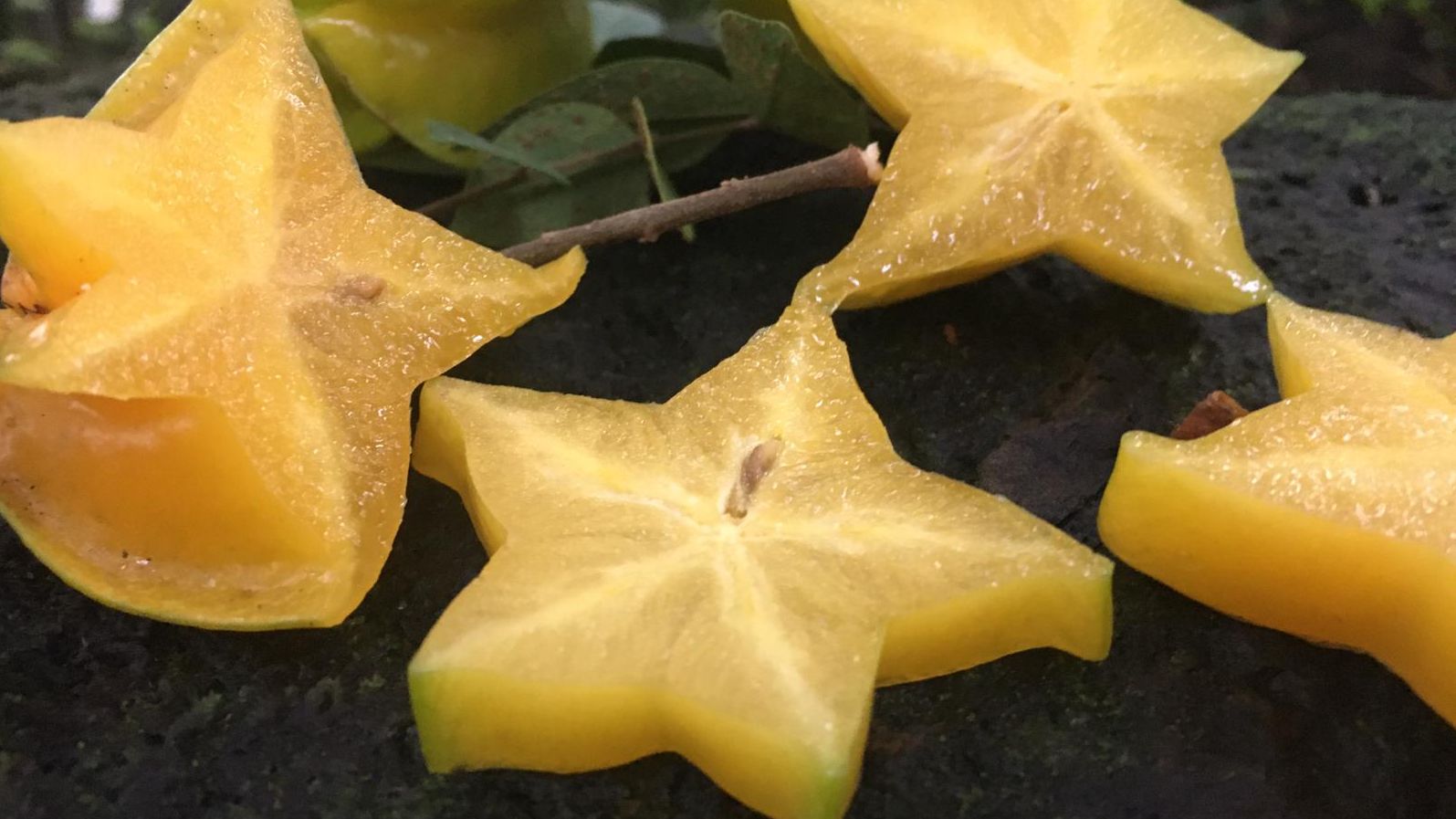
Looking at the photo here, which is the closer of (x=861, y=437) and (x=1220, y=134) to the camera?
(x=861, y=437)

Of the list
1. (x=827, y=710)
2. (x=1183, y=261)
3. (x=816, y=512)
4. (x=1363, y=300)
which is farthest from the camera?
(x=1363, y=300)

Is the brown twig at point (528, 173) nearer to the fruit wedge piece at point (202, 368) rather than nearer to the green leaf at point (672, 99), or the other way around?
the green leaf at point (672, 99)

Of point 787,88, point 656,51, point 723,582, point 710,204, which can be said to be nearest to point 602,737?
point 723,582

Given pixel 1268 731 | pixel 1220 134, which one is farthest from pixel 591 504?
pixel 1220 134

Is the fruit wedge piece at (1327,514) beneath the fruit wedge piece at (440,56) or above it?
beneath

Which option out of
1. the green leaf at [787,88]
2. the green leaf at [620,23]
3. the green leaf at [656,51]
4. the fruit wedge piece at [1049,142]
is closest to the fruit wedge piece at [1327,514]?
the fruit wedge piece at [1049,142]

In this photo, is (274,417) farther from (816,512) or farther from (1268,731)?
(1268,731)

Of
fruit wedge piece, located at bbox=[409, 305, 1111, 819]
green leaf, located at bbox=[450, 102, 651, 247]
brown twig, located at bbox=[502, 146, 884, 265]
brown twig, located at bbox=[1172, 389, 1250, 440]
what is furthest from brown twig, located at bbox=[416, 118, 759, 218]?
brown twig, located at bbox=[1172, 389, 1250, 440]

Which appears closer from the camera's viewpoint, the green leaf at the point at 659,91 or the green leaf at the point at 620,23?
the green leaf at the point at 659,91
